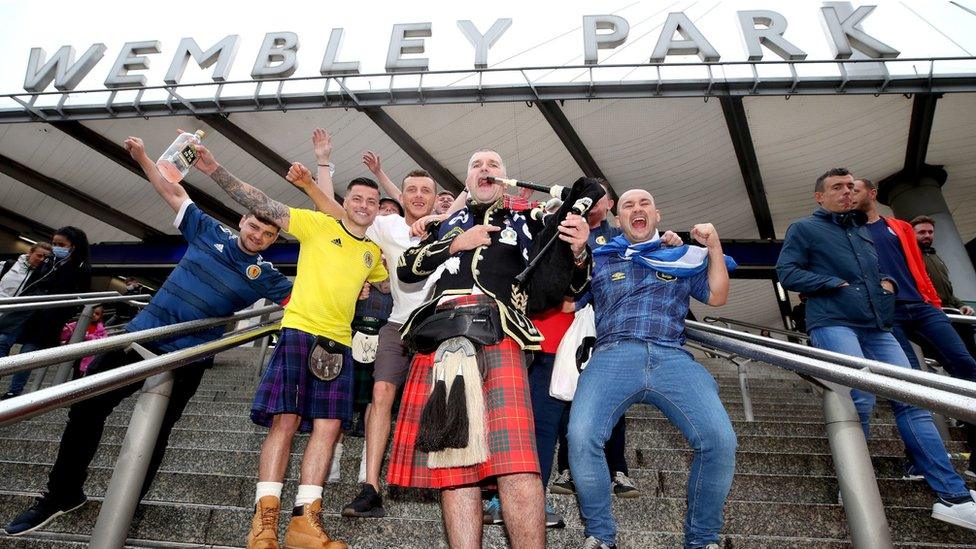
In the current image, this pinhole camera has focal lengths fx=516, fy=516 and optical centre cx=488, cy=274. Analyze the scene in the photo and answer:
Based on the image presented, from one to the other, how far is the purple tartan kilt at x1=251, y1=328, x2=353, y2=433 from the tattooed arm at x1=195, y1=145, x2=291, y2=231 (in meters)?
0.66

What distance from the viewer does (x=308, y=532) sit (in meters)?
2.22

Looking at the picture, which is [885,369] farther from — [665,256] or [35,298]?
[35,298]

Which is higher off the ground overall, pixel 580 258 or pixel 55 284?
pixel 55 284

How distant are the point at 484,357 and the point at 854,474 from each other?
127cm

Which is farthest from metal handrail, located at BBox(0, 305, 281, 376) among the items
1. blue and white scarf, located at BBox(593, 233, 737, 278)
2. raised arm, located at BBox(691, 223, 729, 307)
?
raised arm, located at BBox(691, 223, 729, 307)

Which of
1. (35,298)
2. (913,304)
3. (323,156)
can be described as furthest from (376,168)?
(913,304)

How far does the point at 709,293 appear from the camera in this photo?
2586mm

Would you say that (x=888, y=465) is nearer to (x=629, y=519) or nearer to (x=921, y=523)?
(x=921, y=523)

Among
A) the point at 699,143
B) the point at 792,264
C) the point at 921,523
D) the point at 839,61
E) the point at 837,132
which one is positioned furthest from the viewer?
the point at 699,143

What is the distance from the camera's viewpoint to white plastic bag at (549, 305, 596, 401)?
255 centimetres

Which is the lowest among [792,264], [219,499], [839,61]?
[219,499]

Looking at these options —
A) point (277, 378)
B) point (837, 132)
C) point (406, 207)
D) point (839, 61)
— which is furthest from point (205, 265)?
point (837, 132)

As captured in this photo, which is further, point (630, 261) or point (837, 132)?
point (837, 132)

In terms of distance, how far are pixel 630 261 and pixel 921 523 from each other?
6.09 ft
